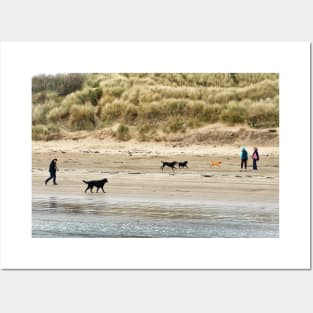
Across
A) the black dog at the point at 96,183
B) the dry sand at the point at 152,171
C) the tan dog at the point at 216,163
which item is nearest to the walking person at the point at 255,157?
the dry sand at the point at 152,171

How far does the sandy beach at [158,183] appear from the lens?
54.2 ft

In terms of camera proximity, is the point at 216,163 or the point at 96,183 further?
the point at 216,163

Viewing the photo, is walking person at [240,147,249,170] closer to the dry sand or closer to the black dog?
the dry sand

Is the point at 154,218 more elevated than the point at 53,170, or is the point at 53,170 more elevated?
the point at 53,170

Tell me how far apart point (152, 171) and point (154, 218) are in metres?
1.03

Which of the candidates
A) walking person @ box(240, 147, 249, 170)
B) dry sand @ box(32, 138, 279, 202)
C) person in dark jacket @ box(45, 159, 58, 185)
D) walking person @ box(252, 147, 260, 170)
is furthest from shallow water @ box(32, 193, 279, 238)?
walking person @ box(240, 147, 249, 170)

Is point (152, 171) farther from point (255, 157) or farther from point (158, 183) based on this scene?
point (255, 157)

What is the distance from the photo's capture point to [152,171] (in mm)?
17031

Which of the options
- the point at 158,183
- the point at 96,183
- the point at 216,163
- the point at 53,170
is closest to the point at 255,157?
the point at 216,163

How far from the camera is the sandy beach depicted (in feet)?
54.2

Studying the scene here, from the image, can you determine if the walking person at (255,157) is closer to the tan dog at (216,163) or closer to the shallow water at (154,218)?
the tan dog at (216,163)
